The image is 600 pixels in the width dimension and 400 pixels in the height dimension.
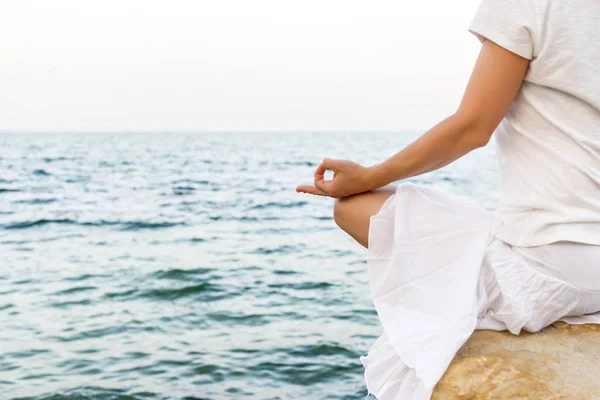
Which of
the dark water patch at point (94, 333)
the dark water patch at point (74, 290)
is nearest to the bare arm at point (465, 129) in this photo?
the dark water patch at point (94, 333)

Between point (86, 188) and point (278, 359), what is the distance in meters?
17.6

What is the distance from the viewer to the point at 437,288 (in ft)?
6.65

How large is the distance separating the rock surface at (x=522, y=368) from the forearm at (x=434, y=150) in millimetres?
578

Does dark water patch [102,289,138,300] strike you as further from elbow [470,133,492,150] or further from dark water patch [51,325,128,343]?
elbow [470,133,492,150]

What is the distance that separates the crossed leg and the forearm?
0.19ft

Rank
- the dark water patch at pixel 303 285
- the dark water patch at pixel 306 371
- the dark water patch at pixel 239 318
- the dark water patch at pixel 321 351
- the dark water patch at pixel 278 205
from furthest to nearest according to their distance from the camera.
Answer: the dark water patch at pixel 278 205 → the dark water patch at pixel 303 285 → the dark water patch at pixel 239 318 → the dark water patch at pixel 321 351 → the dark water patch at pixel 306 371

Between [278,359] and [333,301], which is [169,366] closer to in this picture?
[278,359]

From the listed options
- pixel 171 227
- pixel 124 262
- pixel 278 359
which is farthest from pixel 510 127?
pixel 171 227

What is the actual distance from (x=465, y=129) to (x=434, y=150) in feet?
0.36

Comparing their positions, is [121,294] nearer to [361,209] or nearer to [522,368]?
[361,209]

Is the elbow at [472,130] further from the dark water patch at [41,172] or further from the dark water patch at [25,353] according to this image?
the dark water patch at [41,172]

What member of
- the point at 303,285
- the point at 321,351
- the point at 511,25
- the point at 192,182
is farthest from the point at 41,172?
the point at 511,25

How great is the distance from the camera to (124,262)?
33.0 feet

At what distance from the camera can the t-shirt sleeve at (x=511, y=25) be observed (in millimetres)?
1803
